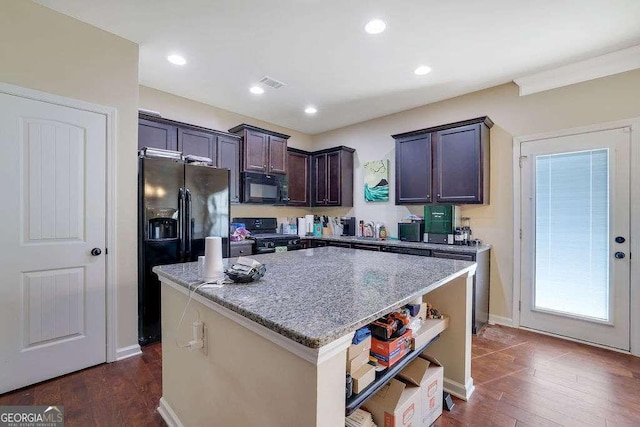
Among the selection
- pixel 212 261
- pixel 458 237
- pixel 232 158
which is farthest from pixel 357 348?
pixel 232 158

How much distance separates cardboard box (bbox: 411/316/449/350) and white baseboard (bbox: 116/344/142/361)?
7.92 feet

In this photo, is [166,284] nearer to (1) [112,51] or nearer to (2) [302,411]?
(2) [302,411]

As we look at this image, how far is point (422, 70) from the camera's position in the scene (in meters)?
2.92

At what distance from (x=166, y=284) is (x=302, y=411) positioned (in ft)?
3.81

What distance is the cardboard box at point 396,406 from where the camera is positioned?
1.40 metres

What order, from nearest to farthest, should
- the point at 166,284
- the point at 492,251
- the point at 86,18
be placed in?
the point at 166,284 → the point at 86,18 → the point at 492,251

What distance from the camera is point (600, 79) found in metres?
2.74

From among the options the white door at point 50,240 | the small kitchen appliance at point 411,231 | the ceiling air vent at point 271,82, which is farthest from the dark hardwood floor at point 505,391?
the ceiling air vent at point 271,82

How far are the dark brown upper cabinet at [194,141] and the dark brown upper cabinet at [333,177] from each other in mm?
1444

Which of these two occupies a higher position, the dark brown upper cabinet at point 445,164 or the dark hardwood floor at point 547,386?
the dark brown upper cabinet at point 445,164

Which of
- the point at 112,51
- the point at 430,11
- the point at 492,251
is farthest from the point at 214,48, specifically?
the point at 492,251

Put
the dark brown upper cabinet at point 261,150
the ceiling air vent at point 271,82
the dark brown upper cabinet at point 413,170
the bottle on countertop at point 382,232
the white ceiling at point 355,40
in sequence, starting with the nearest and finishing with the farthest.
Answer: the white ceiling at point 355,40 < the ceiling air vent at point 271,82 < the dark brown upper cabinet at point 413,170 < the dark brown upper cabinet at point 261,150 < the bottle on countertop at point 382,232

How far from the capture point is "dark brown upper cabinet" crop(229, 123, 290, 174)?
3.95 m

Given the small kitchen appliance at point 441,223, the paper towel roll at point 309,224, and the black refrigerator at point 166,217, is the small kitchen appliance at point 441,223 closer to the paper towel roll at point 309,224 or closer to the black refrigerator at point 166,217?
the paper towel roll at point 309,224
